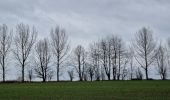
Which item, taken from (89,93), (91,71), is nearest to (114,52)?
(91,71)

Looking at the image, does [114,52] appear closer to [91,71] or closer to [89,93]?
[91,71]

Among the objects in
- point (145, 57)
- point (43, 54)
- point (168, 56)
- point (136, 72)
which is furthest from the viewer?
point (136, 72)

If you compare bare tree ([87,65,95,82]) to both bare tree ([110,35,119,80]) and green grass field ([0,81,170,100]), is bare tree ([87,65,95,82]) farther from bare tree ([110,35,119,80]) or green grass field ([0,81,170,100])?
green grass field ([0,81,170,100])

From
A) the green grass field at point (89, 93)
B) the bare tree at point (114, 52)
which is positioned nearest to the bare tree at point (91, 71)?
the bare tree at point (114, 52)

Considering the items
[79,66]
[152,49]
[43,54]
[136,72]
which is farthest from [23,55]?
[136,72]

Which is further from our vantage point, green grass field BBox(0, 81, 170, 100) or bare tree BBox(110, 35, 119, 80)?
bare tree BBox(110, 35, 119, 80)

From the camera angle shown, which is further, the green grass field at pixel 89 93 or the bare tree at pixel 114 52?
the bare tree at pixel 114 52

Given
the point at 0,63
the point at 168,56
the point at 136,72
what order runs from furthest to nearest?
the point at 136,72 → the point at 168,56 → the point at 0,63

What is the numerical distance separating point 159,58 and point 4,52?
4380cm

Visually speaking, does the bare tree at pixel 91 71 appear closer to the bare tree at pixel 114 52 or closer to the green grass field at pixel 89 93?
the bare tree at pixel 114 52

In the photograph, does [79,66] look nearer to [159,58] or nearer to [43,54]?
[43,54]

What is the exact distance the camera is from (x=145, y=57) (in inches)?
2825

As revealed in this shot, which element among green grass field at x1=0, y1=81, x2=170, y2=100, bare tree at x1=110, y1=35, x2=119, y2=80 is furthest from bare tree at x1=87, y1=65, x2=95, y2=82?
green grass field at x1=0, y1=81, x2=170, y2=100

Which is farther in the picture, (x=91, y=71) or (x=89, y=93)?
(x=91, y=71)
